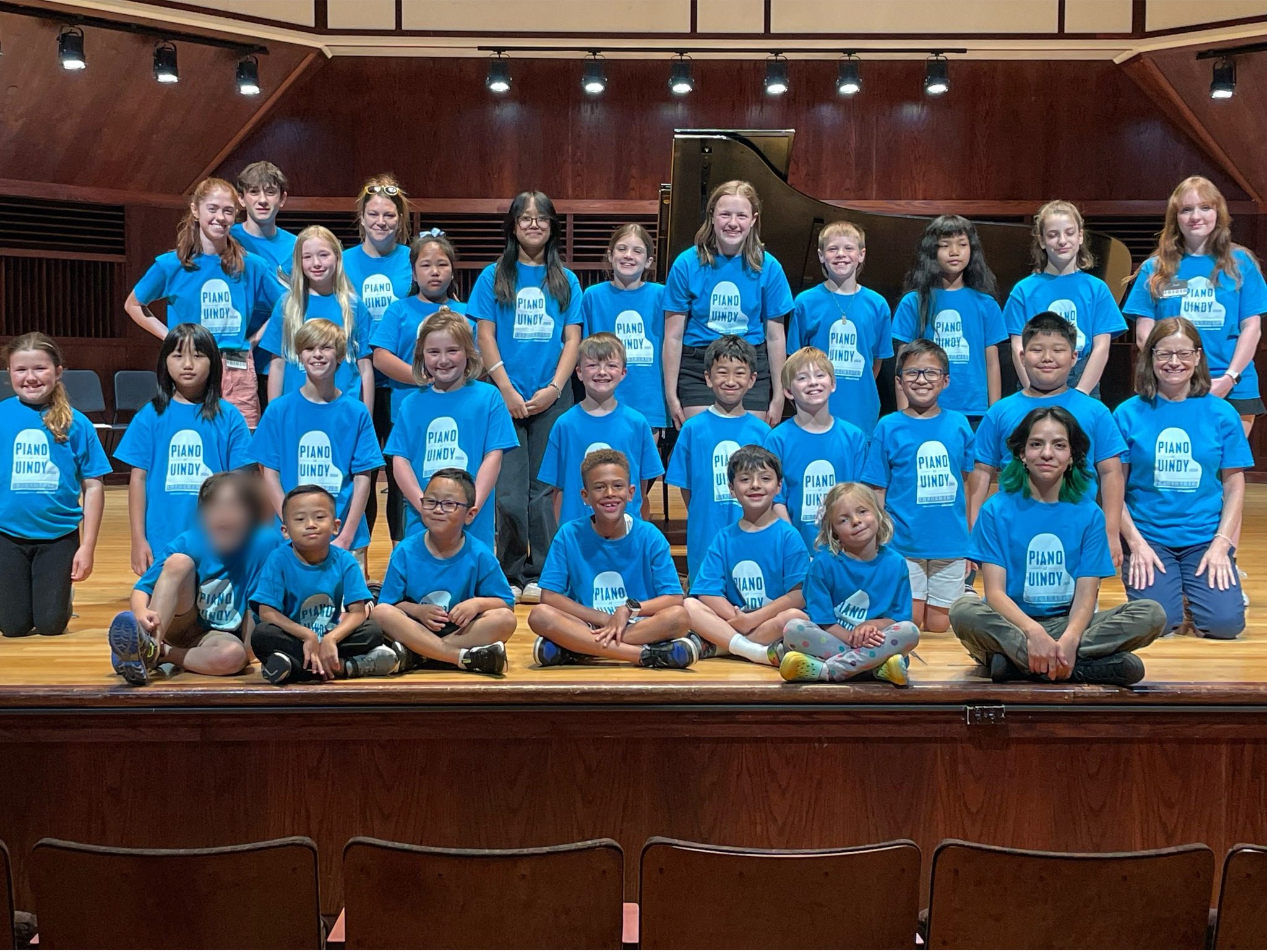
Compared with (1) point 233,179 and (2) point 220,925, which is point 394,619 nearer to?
(2) point 220,925

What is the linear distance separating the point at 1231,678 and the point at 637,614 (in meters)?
1.35

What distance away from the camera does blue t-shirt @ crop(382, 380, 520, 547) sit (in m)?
3.44

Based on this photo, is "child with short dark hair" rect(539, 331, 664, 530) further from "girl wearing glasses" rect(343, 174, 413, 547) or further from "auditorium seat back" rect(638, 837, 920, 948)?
"auditorium seat back" rect(638, 837, 920, 948)

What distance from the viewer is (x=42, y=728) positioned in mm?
2441

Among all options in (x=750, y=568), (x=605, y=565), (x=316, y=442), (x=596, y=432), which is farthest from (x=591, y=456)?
(x=316, y=442)

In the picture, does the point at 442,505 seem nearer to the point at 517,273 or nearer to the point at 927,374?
the point at 517,273

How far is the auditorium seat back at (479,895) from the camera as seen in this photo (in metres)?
1.52

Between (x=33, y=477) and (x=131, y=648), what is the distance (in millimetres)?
1246

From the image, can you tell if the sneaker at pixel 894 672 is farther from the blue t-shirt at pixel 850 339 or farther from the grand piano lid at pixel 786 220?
the grand piano lid at pixel 786 220

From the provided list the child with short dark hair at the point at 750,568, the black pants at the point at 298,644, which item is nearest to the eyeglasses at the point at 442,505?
the black pants at the point at 298,644

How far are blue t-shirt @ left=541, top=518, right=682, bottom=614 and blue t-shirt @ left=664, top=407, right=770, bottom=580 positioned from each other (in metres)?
0.43

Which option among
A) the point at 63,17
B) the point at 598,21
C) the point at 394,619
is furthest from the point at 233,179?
the point at 394,619

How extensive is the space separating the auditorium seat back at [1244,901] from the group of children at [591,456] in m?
1.01

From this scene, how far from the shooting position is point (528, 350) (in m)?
3.89
